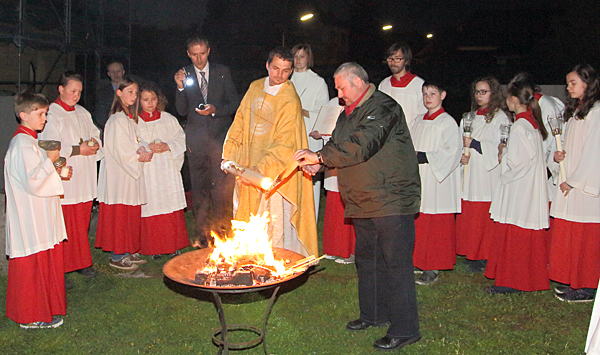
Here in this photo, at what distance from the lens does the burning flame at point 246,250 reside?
430cm

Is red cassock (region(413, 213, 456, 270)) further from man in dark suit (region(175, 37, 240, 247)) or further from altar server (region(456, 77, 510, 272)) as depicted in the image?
man in dark suit (region(175, 37, 240, 247))

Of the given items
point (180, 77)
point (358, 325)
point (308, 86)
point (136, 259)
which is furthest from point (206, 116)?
point (358, 325)

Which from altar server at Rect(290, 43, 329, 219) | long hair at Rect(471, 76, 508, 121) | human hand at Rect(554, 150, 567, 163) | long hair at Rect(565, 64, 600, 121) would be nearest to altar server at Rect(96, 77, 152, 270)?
altar server at Rect(290, 43, 329, 219)

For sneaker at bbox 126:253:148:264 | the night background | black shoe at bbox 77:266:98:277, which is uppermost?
the night background

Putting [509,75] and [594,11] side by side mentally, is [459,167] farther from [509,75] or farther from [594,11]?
[594,11]

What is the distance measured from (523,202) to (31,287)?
4.62 metres

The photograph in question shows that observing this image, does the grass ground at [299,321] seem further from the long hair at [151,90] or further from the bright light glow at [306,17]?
the bright light glow at [306,17]

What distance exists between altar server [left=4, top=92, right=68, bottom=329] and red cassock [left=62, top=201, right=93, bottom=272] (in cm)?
108

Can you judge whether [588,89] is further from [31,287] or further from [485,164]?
[31,287]

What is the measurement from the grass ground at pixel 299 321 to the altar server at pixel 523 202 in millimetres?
244

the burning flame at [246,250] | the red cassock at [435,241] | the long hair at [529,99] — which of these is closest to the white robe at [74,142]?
the burning flame at [246,250]

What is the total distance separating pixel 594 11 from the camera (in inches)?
647

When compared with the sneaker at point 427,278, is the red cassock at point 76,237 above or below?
above

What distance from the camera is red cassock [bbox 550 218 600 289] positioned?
18.1ft
